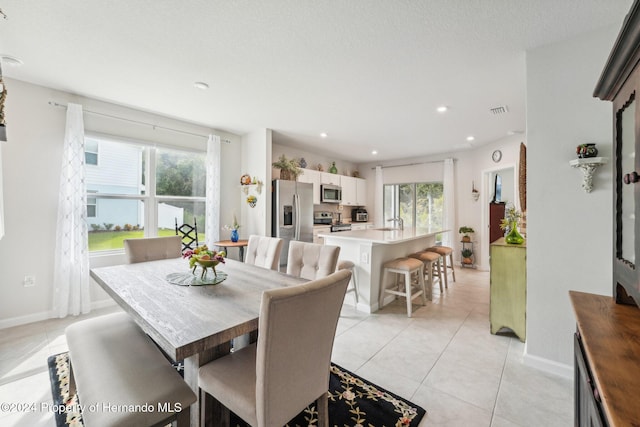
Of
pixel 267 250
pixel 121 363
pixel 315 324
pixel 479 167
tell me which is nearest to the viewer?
pixel 315 324

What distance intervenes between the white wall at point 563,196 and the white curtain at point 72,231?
4563mm

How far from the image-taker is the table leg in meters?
1.28

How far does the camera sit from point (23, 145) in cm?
281

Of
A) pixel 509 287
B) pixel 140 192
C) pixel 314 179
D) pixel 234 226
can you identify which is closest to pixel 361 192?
pixel 314 179

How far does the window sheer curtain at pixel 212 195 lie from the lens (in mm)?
4176

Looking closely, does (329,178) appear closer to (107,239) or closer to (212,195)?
(212,195)

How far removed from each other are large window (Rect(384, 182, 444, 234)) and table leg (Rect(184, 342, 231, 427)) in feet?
17.1

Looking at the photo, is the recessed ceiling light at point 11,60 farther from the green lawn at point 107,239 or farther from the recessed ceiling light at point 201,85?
the green lawn at point 107,239

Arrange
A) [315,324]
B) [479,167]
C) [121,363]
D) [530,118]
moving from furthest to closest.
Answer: [479,167] < [530,118] < [121,363] < [315,324]

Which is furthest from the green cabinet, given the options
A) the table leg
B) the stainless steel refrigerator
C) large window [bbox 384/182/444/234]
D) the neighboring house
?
the neighboring house

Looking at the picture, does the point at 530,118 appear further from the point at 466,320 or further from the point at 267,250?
the point at 267,250

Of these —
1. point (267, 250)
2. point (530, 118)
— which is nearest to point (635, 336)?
point (530, 118)

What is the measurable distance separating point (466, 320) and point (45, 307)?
4.73m

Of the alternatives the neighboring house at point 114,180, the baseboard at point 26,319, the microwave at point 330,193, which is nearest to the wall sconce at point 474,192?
the microwave at point 330,193
